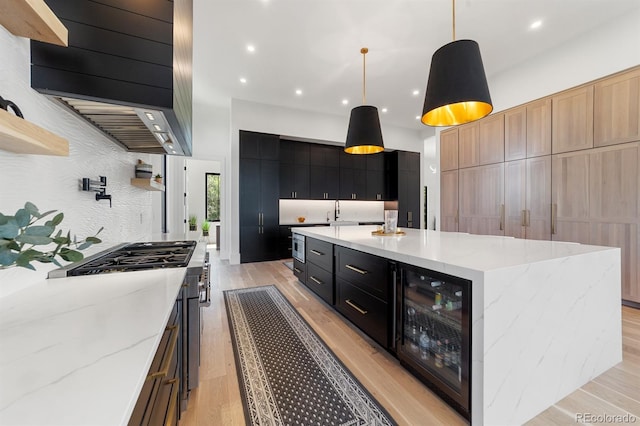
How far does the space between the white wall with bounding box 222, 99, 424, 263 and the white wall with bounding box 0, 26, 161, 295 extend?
3090 millimetres

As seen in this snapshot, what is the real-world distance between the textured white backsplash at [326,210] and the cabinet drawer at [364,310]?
12.5ft

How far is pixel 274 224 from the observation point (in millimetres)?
5570

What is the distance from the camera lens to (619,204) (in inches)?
116

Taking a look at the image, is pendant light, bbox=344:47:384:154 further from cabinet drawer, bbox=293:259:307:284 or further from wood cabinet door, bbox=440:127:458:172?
wood cabinet door, bbox=440:127:458:172

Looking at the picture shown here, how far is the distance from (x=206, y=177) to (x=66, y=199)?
27.6ft

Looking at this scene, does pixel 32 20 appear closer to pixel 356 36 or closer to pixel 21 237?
pixel 21 237

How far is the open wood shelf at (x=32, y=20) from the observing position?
764 mm

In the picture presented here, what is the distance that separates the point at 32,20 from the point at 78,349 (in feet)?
3.30

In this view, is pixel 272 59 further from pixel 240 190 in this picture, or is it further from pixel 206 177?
pixel 206 177

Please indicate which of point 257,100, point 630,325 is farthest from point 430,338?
point 257,100

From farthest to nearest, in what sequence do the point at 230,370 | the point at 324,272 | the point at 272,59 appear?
1. the point at 272,59
2. the point at 324,272
3. the point at 230,370

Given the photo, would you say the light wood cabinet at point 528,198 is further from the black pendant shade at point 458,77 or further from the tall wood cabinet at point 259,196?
the tall wood cabinet at point 259,196

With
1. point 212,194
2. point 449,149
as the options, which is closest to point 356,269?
point 449,149

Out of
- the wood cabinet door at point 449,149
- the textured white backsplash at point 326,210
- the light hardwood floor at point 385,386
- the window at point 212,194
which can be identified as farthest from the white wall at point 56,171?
the window at point 212,194
